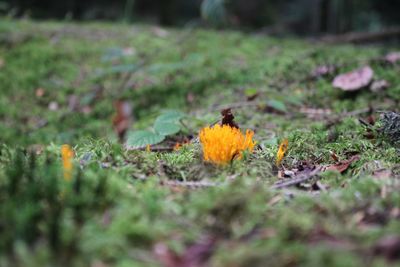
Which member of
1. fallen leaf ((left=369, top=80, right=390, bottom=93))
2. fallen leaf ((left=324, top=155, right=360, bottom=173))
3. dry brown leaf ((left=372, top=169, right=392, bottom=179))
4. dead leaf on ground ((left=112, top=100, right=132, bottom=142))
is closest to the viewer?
dry brown leaf ((left=372, top=169, right=392, bottom=179))

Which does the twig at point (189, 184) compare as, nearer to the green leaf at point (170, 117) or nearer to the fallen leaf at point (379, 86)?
the green leaf at point (170, 117)

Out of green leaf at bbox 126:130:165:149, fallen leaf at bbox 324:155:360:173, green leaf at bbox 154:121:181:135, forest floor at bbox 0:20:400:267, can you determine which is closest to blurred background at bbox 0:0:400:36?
forest floor at bbox 0:20:400:267

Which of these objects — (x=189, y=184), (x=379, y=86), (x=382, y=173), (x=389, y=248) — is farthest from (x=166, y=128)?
(x=379, y=86)

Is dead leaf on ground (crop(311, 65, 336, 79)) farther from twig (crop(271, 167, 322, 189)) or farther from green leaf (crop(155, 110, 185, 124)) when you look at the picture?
twig (crop(271, 167, 322, 189))

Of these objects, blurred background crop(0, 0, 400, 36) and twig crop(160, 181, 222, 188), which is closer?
twig crop(160, 181, 222, 188)

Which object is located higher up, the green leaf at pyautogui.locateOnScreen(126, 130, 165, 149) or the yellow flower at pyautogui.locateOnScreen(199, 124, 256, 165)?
the yellow flower at pyautogui.locateOnScreen(199, 124, 256, 165)

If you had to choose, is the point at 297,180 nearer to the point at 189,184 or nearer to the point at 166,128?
the point at 189,184
